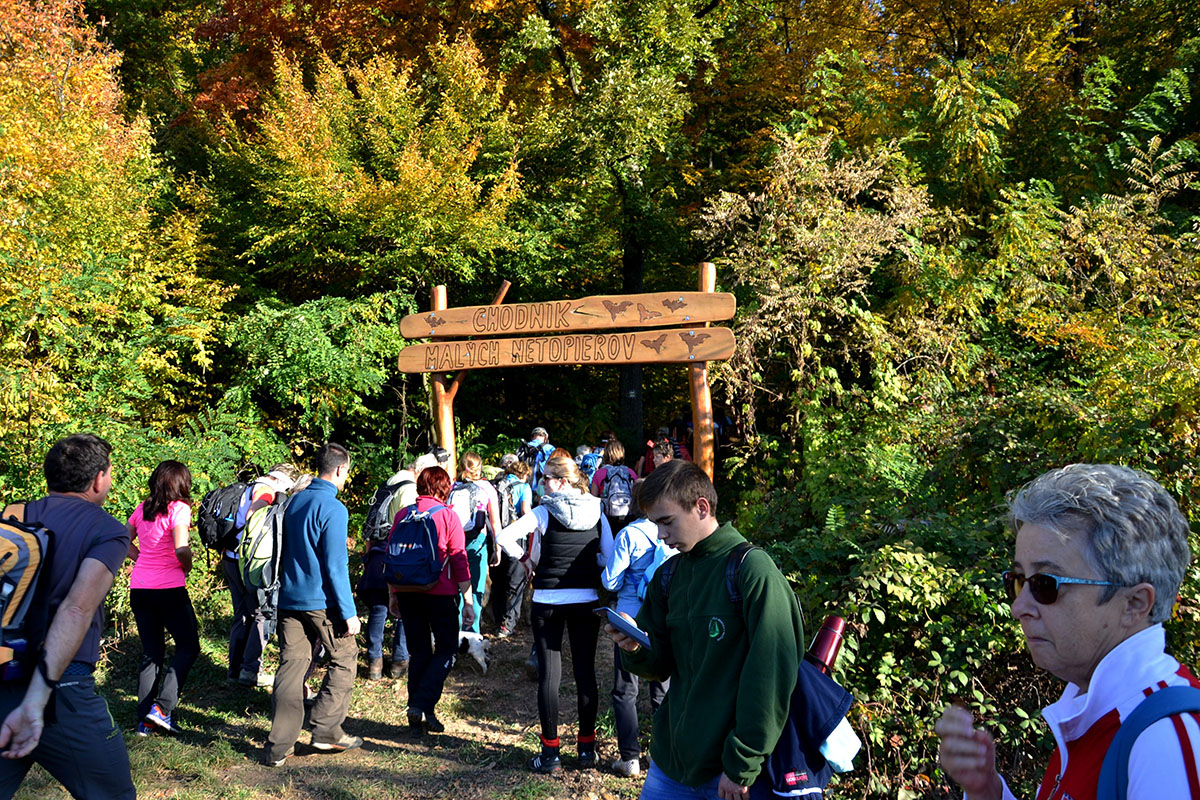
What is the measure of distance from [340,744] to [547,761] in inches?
53.4

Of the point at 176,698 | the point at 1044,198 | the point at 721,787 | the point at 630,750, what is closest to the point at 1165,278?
the point at 1044,198

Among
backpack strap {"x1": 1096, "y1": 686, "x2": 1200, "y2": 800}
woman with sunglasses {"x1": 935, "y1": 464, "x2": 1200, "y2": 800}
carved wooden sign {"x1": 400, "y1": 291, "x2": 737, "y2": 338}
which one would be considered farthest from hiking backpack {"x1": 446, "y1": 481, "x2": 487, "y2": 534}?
Answer: backpack strap {"x1": 1096, "y1": 686, "x2": 1200, "y2": 800}

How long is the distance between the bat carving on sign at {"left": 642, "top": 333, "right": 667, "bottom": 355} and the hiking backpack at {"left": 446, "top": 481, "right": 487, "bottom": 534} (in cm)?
218

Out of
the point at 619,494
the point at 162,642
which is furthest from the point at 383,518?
the point at 619,494

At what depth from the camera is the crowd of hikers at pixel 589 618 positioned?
59.5 inches

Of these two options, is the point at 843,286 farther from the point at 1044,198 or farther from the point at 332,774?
the point at 332,774

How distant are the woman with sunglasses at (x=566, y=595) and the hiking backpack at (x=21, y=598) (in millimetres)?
2771

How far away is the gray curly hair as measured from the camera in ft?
4.96

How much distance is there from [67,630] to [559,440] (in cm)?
1254

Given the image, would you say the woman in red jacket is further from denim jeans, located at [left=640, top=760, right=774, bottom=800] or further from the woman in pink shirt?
denim jeans, located at [left=640, top=760, right=774, bottom=800]

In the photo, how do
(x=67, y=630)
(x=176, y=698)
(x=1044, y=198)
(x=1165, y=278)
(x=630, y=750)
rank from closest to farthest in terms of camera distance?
(x=67, y=630)
(x=630, y=750)
(x=176, y=698)
(x=1165, y=278)
(x=1044, y=198)

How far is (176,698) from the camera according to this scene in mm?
5656

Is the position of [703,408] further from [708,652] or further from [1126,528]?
[1126,528]

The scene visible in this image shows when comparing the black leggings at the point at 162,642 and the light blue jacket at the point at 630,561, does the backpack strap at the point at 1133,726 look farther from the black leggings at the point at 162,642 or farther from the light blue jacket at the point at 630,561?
the black leggings at the point at 162,642
